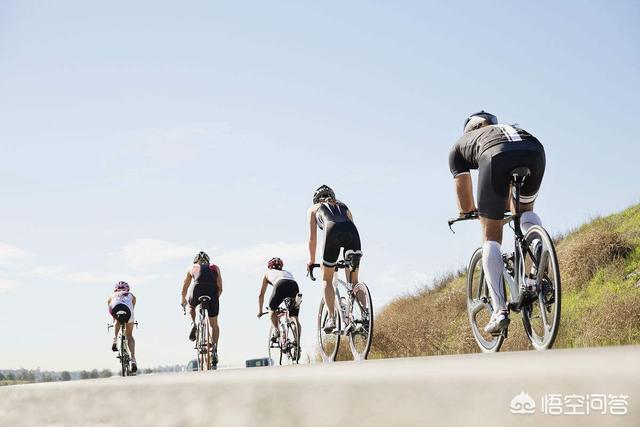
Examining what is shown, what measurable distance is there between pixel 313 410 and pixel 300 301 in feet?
46.1

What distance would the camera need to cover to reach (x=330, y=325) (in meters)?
10.4

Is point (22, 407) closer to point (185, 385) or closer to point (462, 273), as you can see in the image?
point (185, 385)

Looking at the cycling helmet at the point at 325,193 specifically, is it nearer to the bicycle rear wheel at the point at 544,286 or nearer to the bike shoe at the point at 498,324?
the bicycle rear wheel at the point at 544,286

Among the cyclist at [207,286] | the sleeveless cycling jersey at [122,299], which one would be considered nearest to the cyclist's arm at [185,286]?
the cyclist at [207,286]

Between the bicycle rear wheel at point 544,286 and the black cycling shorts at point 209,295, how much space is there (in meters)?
10.4

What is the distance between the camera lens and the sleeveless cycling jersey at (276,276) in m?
15.4

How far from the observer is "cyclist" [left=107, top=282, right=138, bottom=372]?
55.2 feet

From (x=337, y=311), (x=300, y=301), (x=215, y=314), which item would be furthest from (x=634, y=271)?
(x=337, y=311)

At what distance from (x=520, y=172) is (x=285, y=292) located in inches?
399

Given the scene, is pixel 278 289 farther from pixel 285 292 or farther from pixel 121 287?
pixel 121 287

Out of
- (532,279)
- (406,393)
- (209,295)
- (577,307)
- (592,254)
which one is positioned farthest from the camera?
(592,254)

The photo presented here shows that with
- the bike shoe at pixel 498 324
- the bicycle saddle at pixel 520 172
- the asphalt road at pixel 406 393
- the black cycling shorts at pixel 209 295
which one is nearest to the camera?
the asphalt road at pixel 406 393

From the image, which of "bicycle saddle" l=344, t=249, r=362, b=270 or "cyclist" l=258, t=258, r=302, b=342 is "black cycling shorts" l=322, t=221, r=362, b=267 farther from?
"cyclist" l=258, t=258, r=302, b=342

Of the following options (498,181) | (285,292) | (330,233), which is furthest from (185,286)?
(498,181)
